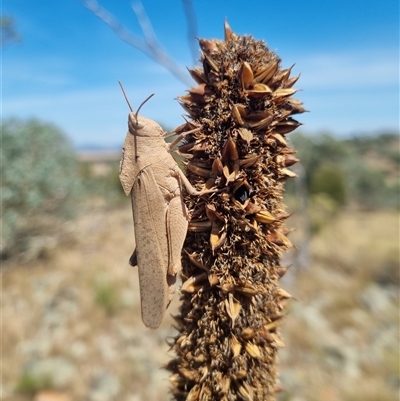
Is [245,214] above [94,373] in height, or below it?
above

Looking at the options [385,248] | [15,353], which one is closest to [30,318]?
[15,353]

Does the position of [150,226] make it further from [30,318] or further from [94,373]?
[30,318]

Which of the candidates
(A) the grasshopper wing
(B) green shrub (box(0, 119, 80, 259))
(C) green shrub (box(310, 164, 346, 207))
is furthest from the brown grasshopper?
(C) green shrub (box(310, 164, 346, 207))

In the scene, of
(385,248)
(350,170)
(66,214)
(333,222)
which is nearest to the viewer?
(385,248)

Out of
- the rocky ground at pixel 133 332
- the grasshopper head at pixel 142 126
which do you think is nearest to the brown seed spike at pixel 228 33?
the grasshopper head at pixel 142 126

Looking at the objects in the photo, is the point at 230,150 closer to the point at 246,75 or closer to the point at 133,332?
the point at 246,75

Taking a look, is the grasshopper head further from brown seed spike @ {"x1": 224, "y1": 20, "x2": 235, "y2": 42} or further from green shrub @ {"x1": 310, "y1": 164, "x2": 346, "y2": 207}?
green shrub @ {"x1": 310, "y1": 164, "x2": 346, "y2": 207}

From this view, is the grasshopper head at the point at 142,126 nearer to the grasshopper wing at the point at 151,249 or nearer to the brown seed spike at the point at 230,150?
the grasshopper wing at the point at 151,249
